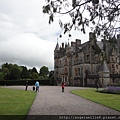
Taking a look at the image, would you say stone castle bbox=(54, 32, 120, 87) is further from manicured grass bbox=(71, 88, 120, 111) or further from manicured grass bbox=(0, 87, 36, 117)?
manicured grass bbox=(0, 87, 36, 117)

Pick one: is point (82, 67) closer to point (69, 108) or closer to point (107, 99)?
point (107, 99)

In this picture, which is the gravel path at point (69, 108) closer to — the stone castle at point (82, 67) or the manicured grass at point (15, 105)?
the manicured grass at point (15, 105)

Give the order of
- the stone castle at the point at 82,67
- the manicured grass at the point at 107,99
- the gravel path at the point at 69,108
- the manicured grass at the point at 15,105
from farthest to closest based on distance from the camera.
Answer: the stone castle at the point at 82,67
the manicured grass at the point at 107,99
the gravel path at the point at 69,108
the manicured grass at the point at 15,105

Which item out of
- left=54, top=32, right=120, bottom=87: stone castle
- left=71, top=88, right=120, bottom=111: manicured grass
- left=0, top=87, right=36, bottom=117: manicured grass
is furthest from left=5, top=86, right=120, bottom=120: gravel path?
left=54, top=32, right=120, bottom=87: stone castle

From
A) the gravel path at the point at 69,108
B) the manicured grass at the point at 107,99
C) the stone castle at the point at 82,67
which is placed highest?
the stone castle at the point at 82,67

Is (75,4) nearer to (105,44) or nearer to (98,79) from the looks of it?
(105,44)

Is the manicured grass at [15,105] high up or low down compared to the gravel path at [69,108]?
up

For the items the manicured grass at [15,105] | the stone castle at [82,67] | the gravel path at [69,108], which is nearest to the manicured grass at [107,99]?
the gravel path at [69,108]

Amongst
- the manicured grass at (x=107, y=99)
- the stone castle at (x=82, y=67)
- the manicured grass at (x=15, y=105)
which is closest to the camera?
the manicured grass at (x=15, y=105)

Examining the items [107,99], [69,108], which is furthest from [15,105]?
[107,99]

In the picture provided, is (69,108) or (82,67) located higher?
(82,67)

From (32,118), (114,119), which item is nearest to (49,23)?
(32,118)

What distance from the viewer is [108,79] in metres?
42.6

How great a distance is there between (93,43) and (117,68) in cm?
4073
